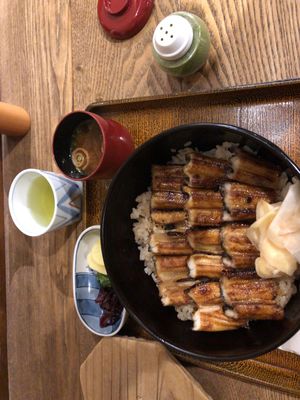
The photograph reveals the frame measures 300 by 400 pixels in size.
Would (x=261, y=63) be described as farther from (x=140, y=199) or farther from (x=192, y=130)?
(x=140, y=199)

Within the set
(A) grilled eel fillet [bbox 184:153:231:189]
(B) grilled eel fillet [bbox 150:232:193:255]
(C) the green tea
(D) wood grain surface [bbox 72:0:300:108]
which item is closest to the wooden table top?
(D) wood grain surface [bbox 72:0:300:108]

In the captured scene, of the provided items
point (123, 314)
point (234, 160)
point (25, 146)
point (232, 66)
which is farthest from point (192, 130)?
point (25, 146)

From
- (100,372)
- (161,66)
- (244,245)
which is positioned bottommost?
(100,372)

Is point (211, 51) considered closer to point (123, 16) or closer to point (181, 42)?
point (181, 42)

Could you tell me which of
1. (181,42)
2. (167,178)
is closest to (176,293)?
(167,178)

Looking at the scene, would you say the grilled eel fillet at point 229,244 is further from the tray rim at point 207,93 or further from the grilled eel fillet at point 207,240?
the tray rim at point 207,93

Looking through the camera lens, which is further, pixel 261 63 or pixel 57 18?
pixel 57 18

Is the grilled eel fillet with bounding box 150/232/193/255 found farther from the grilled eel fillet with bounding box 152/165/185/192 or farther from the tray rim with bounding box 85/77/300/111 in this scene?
the tray rim with bounding box 85/77/300/111
